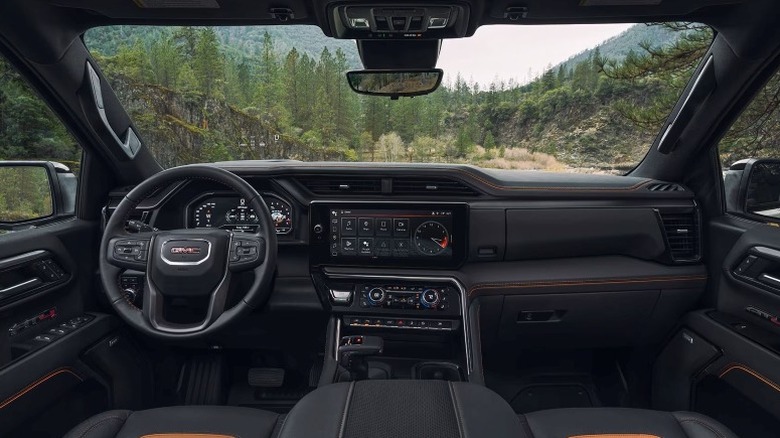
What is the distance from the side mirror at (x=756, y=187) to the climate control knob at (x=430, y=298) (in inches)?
70.1

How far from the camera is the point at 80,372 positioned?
2811mm

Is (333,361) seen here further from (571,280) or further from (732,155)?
(732,155)

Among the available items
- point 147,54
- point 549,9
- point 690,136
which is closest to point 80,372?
point 147,54

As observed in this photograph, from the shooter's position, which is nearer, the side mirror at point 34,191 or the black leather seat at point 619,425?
the black leather seat at point 619,425

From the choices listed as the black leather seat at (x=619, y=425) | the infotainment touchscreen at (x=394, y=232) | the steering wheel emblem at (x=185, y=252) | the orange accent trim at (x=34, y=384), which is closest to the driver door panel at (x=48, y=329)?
the orange accent trim at (x=34, y=384)

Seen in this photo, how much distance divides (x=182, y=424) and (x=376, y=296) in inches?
54.4

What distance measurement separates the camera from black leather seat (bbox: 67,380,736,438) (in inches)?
71.7

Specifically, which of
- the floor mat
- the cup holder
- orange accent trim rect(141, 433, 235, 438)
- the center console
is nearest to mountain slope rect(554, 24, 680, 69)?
the center console

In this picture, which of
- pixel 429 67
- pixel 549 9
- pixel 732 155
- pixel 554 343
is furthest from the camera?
pixel 554 343

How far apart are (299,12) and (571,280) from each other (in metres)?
2.11

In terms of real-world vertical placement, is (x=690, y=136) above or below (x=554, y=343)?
above

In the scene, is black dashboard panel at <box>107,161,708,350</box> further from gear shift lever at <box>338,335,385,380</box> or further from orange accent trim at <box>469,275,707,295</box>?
gear shift lever at <box>338,335,385,380</box>

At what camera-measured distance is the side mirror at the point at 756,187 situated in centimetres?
293

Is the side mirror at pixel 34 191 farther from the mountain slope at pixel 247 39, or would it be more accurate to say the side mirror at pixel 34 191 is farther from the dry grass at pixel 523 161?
the dry grass at pixel 523 161
